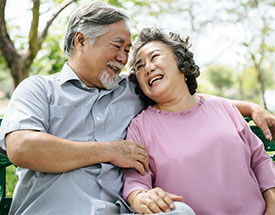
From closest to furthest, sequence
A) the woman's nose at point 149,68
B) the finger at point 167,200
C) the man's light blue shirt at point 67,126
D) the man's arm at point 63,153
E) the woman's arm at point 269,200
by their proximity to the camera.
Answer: the finger at point 167,200
the man's arm at point 63,153
the man's light blue shirt at point 67,126
the woman's arm at point 269,200
the woman's nose at point 149,68

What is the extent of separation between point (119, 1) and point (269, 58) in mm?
12149

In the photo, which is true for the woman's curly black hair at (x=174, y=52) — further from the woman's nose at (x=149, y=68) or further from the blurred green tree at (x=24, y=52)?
the blurred green tree at (x=24, y=52)

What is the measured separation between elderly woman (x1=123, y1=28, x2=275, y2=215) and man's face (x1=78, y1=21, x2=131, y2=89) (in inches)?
5.0

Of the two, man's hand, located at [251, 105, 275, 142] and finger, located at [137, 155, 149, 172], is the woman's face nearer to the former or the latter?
finger, located at [137, 155, 149, 172]

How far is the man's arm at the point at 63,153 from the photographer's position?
1955 millimetres

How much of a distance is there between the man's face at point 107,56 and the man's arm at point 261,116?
900 millimetres

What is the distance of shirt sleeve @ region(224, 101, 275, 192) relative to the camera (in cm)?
229

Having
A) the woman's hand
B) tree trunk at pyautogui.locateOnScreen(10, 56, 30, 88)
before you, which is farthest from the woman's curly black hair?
tree trunk at pyautogui.locateOnScreen(10, 56, 30, 88)

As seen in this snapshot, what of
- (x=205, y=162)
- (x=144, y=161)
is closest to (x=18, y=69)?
(x=144, y=161)

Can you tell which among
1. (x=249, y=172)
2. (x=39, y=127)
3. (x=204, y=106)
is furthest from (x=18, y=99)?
(x=249, y=172)

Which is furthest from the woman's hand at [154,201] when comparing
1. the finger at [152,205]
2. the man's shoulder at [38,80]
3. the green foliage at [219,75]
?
the green foliage at [219,75]

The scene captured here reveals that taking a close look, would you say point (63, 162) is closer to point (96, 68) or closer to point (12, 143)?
point (12, 143)

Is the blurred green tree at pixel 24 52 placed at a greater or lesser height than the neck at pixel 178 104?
lesser

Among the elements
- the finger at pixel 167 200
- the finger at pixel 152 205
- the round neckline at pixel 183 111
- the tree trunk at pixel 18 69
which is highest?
the round neckline at pixel 183 111
